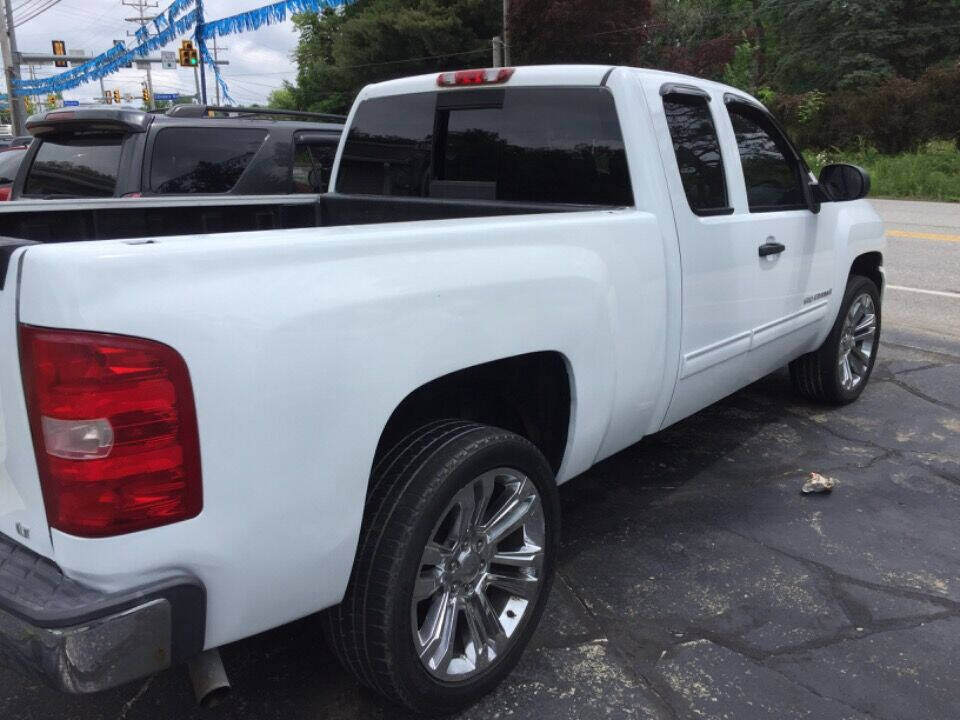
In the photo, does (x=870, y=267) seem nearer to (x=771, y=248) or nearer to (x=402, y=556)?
(x=771, y=248)

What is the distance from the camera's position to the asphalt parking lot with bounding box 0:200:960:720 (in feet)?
8.11

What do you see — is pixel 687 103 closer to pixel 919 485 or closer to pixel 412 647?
pixel 919 485

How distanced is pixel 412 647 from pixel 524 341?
0.89 metres

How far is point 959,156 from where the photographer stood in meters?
21.2

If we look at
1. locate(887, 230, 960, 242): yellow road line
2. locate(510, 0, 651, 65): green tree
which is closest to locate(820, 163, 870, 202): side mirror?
locate(887, 230, 960, 242): yellow road line

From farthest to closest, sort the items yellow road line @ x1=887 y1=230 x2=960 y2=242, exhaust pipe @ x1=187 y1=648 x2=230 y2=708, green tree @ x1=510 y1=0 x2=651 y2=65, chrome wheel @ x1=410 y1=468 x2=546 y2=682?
green tree @ x1=510 y1=0 x2=651 y2=65 → yellow road line @ x1=887 y1=230 x2=960 y2=242 → chrome wheel @ x1=410 y1=468 x2=546 y2=682 → exhaust pipe @ x1=187 y1=648 x2=230 y2=708

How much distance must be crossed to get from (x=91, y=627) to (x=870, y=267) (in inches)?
192

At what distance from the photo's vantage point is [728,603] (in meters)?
2.99

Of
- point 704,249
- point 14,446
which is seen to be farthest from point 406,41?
point 14,446

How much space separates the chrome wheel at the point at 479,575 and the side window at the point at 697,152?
1.51m

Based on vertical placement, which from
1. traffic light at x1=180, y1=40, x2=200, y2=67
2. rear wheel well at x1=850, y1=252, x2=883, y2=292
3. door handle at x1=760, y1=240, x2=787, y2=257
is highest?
traffic light at x1=180, y1=40, x2=200, y2=67

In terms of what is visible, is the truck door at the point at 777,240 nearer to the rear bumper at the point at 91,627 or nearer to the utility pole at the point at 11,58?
the rear bumper at the point at 91,627

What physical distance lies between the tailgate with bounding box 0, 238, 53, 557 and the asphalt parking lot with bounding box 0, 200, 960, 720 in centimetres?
86

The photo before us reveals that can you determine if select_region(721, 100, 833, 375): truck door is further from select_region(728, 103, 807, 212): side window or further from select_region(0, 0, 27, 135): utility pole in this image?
select_region(0, 0, 27, 135): utility pole
